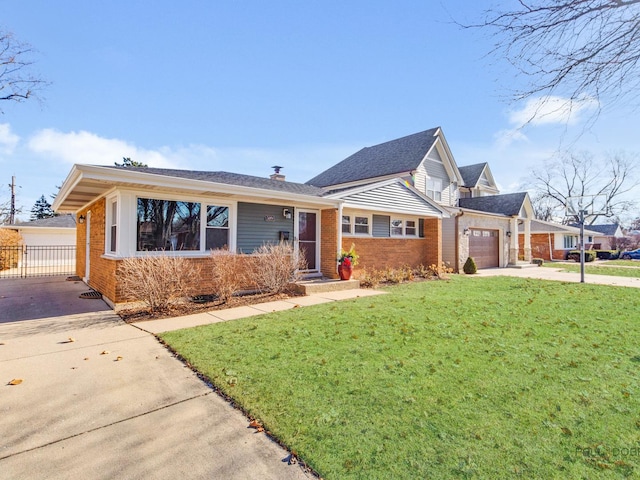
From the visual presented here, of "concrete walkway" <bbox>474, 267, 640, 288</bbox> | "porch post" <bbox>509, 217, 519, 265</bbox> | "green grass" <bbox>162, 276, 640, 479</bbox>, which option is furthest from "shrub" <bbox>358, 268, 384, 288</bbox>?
"porch post" <bbox>509, 217, 519, 265</bbox>

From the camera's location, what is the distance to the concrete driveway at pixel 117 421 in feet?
7.58

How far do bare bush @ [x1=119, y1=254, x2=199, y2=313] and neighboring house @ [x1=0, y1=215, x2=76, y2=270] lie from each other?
2028 cm

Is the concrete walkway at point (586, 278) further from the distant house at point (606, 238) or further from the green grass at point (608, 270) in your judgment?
the distant house at point (606, 238)

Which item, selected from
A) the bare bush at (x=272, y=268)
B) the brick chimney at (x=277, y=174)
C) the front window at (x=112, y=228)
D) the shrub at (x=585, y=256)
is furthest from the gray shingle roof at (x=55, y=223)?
the shrub at (x=585, y=256)

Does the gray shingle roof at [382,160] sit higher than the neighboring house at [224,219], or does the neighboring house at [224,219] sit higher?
the gray shingle roof at [382,160]

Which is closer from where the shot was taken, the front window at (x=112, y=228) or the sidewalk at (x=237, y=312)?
the sidewalk at (x=237, y=312)

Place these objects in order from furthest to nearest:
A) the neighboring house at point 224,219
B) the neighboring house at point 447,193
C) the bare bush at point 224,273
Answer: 1. the neighboring house at point 447,193
2. the bare bush at point 224,273
3. the neighboring house at point 224,219

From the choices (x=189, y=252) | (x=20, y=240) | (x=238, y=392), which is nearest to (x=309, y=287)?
(x=189, y=252)

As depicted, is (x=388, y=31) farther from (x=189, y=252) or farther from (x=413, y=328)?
(x=189, y=252)

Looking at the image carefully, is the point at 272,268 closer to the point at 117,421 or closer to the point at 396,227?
the point at 117,421

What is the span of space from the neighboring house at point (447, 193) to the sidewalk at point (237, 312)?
378 inches

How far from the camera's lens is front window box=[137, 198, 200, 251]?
25.9 ft

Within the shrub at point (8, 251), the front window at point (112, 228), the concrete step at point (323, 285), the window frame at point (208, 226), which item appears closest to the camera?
the front window at point (112, 228)

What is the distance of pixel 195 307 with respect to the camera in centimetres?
766
